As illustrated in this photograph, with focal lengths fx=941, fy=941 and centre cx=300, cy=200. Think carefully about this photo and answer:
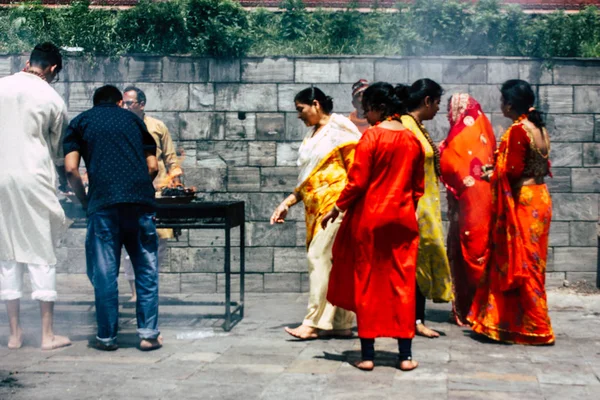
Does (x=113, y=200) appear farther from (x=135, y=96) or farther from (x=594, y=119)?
(x=594, y=119)

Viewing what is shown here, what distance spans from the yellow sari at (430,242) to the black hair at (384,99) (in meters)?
1.08

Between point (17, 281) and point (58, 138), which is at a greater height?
point (58, 138)

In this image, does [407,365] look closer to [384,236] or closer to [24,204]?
[384,236]

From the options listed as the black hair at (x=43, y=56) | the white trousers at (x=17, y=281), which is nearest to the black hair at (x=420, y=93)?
the black hair at (x=43, y=56)

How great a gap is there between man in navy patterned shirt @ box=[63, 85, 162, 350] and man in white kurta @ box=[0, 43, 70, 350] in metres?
0.27

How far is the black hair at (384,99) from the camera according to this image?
621 cm

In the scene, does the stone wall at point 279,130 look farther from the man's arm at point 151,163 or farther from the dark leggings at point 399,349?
the dark leggings at point 399,349

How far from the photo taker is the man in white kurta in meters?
6.74

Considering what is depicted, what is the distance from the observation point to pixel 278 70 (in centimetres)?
975

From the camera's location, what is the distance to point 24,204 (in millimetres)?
6758

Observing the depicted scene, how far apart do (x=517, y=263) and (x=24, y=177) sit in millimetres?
3650

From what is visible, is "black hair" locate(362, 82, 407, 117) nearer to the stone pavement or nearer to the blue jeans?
the stone pavement

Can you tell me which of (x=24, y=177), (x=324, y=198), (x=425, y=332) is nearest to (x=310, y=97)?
(x=324, y=198)

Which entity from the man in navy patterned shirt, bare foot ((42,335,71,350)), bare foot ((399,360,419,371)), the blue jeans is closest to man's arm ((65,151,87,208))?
the man in navy patterned shirt
